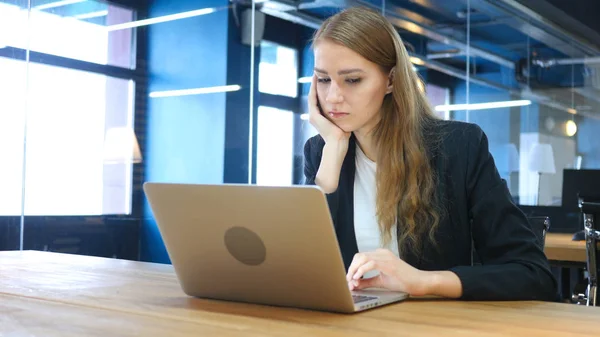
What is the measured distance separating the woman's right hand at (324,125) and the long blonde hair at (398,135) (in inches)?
3.7

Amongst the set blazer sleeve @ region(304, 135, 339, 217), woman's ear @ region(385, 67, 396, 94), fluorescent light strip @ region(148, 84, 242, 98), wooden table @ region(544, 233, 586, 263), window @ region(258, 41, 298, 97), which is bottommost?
wooden table @ region(544, 233, 586, 263)

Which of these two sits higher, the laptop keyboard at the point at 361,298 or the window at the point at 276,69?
the window at the point at 276,69

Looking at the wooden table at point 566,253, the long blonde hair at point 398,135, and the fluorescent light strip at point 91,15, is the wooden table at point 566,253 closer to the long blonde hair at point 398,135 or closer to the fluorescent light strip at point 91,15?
the long blonde hair at point 398,135

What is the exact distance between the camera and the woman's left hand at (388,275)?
1310 mm

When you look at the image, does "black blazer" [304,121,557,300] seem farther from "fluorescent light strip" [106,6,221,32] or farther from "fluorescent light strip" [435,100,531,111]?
"fluorescent light strip" [435,100,531,111]

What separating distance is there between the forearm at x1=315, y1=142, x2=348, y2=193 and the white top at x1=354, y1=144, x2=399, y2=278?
58 millimetres

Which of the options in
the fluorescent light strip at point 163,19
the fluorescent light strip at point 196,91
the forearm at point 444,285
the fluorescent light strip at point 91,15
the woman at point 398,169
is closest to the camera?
the forearm at point 444,285

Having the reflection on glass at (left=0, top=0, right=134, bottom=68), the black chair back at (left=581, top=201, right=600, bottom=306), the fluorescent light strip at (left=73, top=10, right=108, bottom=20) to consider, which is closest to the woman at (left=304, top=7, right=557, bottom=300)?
the black chair back at (left=581, top=201, right=600, bottom=306)

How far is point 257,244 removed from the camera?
46.9 inches

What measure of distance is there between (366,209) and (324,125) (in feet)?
0.87

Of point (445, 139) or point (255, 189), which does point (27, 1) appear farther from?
point (255, 189)

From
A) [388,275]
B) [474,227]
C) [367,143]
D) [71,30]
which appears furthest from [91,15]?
[388,275]

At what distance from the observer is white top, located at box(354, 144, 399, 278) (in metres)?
1.83

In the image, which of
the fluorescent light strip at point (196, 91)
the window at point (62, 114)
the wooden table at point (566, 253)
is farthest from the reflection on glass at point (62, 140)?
the wooden table at point (566, 253)
